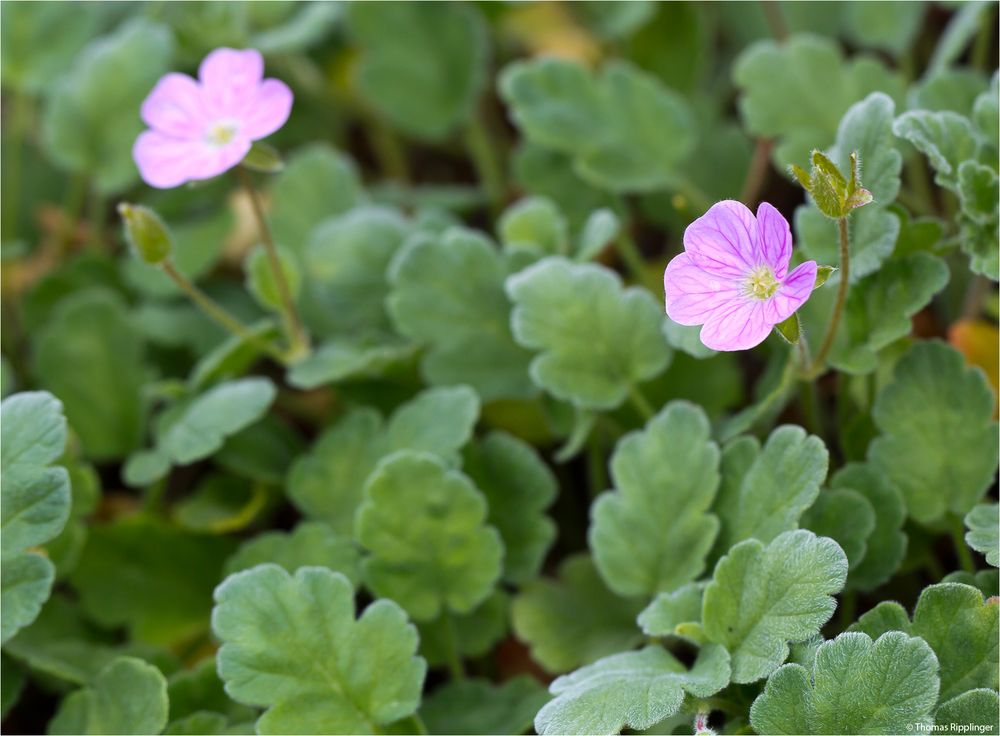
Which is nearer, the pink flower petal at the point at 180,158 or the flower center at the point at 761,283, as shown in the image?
the flower center at the point at 761,283

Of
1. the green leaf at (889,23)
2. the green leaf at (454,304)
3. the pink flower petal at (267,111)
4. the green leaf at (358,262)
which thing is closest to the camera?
the pink flower petal at (267,111)

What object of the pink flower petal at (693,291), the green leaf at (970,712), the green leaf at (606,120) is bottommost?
the green leaf at (970,712)

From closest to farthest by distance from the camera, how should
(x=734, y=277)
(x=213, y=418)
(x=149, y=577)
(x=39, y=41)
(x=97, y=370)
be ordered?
(x=734, y=277)
(x=213, y=418)
(x=149, y=577)
(x=97, y=370)
(x=39, y=41)

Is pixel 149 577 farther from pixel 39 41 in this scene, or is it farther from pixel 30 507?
pixel 39 41

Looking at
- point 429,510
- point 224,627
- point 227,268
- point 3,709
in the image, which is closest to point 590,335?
point 429,510

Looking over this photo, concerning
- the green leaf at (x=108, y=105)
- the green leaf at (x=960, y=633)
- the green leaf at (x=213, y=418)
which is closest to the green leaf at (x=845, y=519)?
the green leaf at (x=960, y=633)

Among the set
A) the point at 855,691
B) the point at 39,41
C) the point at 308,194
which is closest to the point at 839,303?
the point at 855,691

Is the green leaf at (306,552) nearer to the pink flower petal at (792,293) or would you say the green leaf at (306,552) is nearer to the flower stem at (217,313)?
the flower stem at (217,313)

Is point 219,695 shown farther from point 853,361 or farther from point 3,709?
point 853,361
